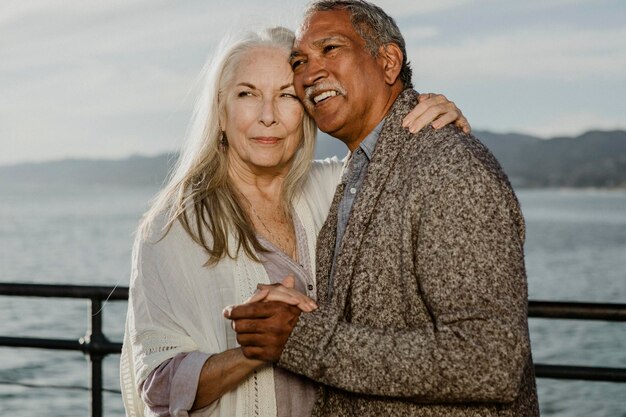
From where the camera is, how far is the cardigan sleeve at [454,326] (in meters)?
1.95

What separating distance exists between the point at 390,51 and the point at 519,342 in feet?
3.09

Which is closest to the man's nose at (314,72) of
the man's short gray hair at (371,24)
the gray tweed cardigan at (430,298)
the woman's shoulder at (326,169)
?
the man's short gray hair at (371,24)

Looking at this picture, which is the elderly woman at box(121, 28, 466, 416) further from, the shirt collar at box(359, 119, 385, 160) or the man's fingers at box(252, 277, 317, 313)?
the shirt collar at box(359, 119, 385, 160)

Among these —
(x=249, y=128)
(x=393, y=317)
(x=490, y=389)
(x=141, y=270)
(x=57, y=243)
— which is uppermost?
(x=57, y=243)

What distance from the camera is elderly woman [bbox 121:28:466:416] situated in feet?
7.80

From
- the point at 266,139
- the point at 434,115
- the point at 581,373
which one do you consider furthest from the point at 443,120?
the point at 581,373

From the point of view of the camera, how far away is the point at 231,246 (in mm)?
2582

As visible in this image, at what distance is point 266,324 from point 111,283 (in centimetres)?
3119

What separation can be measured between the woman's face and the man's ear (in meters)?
0.35

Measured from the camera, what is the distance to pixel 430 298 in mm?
2035

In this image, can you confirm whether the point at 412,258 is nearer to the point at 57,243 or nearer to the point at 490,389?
the point at 490,389

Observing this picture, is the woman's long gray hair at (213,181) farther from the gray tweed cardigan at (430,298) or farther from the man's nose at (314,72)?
the gray tweed cardigan at (430,298)

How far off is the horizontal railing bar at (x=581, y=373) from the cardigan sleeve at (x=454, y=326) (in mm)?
1176

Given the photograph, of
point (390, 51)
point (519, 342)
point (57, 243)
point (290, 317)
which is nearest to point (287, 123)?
point (390, 51)
